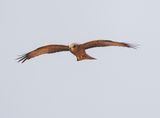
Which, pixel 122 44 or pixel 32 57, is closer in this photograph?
pixel 122 44

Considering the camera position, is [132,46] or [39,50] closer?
[132,46]

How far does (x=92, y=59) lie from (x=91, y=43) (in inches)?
22.3

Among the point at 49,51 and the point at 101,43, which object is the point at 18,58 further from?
the point at 101,43

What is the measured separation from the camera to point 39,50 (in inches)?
510

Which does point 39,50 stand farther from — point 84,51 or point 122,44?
point 122,44

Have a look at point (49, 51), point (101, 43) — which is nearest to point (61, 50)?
point (49, 51)

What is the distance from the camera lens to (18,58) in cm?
1336

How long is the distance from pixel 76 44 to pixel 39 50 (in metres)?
1.15

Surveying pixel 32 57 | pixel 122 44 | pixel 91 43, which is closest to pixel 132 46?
pixel 122 44

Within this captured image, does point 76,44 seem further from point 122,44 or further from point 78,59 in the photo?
point 122,44

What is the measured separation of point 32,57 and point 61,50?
1.02 m

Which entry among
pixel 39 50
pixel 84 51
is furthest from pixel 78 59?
pixel 39 50

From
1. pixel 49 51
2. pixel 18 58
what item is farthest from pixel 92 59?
pixel 18 58

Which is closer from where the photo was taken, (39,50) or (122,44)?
(122,44)
